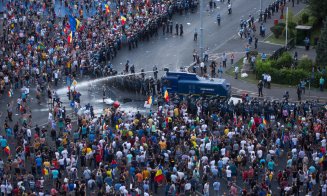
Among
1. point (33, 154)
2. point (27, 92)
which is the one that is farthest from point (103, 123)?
point (27, 92)

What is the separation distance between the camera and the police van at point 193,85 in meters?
66.8

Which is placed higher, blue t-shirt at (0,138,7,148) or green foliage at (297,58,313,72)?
green foliage at (297,58,313,72)

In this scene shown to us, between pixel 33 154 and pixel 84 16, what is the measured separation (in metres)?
32.7

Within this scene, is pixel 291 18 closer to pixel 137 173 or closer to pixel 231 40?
pixel 231 40

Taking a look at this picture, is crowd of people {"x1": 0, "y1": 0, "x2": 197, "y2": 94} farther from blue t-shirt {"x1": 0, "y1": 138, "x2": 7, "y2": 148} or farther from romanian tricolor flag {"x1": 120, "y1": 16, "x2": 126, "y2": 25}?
blue t-shirt {"x1": 0, "y1": 138, "x2": 7, "y2": 148}

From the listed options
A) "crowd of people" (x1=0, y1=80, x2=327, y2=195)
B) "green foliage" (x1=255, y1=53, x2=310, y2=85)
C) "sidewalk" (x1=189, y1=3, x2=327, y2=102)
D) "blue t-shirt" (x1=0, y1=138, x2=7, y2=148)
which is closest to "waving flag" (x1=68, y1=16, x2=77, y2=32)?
"sidewalk" (x1=189, y1=3, x2=327, y2=102)

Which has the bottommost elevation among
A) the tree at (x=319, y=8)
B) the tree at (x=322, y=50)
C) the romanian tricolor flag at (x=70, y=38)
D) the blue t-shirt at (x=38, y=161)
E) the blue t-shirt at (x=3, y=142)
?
the blue t-shirt at (x=38, y=161)

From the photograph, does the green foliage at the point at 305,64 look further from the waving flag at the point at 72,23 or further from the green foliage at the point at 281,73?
A: the waving flag at the point at 72,23

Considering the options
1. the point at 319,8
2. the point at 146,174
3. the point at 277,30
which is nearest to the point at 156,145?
the point at 146,174

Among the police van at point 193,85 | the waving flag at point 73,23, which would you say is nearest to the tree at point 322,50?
A: the police van at point 193,85

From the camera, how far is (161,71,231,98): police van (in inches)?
2630

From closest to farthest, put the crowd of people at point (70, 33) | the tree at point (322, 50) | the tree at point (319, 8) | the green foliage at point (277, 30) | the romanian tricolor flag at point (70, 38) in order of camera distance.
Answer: the tree at point (322, 50), the crowd of people at point (70, 33), the romanian tricolor flag at point (70, 38), the tree at point (319, 8), the green foliage at point (277, 30)

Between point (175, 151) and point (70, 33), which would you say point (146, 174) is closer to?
point (175, 151)

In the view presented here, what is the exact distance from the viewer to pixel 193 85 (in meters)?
67.6
